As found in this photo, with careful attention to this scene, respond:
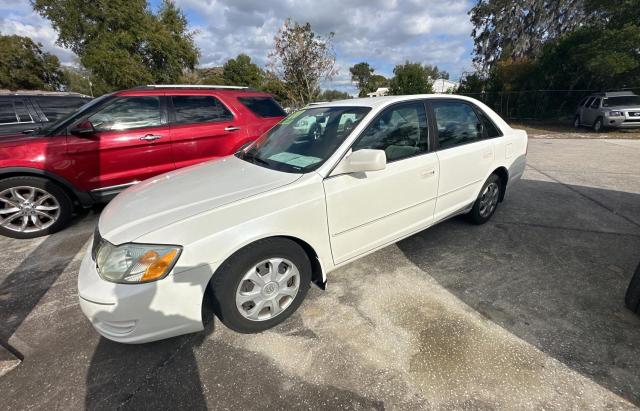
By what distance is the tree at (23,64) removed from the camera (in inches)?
1118

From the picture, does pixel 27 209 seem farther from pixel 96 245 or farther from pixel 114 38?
pixel 114 38

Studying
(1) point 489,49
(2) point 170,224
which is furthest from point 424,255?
(1) point 489,49

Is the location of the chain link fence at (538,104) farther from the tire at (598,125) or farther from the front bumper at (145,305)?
the front bumper at (145,305)

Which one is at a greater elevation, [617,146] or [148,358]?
[148,358]

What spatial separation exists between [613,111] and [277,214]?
1627 centimetres

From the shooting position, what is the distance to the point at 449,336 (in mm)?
2096

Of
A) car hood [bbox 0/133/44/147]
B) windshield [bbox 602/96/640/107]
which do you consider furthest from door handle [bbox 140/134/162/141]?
windshield [bbox 602/96/640/107]

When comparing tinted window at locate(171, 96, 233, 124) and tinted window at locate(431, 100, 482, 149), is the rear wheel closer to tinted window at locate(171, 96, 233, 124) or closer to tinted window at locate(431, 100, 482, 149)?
tinted window at locate(431, 100, 482, 149)

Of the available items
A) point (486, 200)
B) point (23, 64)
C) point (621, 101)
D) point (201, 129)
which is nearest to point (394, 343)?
point (486, 200)

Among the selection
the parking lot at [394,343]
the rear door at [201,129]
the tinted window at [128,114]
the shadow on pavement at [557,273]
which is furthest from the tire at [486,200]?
the tinted window at [128,114]

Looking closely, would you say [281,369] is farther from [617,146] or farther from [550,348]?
[617,146]

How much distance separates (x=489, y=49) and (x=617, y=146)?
26.9m

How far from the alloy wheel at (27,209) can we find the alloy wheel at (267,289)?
11.3 ft

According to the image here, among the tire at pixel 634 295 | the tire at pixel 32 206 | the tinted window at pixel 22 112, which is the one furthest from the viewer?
the tinted window at pixel 22 112
